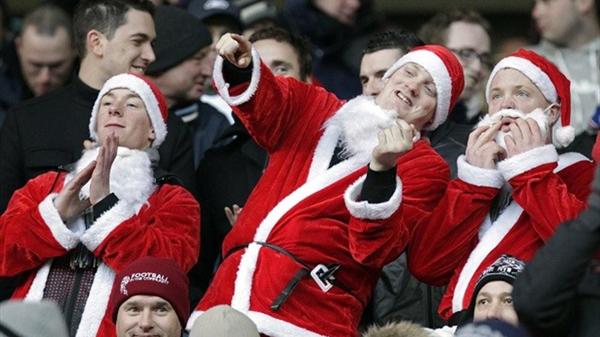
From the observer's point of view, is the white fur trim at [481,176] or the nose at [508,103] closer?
the white fur trim at [481,176]

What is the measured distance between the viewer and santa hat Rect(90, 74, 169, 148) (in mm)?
8422

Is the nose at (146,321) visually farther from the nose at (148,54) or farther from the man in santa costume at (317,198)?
the nose at (148,54)

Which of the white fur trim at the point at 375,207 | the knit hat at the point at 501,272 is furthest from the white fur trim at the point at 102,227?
the knit hat at the point at 501,272

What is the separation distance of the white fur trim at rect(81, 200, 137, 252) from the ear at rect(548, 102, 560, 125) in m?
1.92

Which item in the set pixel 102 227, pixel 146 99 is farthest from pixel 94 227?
pixel 146 99

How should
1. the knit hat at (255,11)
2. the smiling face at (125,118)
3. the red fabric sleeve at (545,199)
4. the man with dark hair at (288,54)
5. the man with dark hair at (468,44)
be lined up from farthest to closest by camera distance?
the knit hat at (255,11) → the man with dark hair at (468,44) → the man with dark hair at (288,54) → the smiling face at (125,118) → the red fabric sleeve at (545,199)

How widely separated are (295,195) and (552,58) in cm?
348

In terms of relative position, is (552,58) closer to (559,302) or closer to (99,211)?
(99,211)

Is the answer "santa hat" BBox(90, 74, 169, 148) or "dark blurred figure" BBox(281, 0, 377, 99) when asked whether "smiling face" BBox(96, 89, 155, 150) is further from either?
"dark blurred figure" BBox(281, 0, 377, 99)

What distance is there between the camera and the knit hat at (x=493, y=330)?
5988 millimetres

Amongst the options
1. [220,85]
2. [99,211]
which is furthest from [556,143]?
[99,211]

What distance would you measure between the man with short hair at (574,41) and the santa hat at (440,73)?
2.52 m

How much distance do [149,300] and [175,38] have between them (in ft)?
8.46

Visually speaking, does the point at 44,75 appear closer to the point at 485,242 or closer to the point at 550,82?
the point at 550,82
